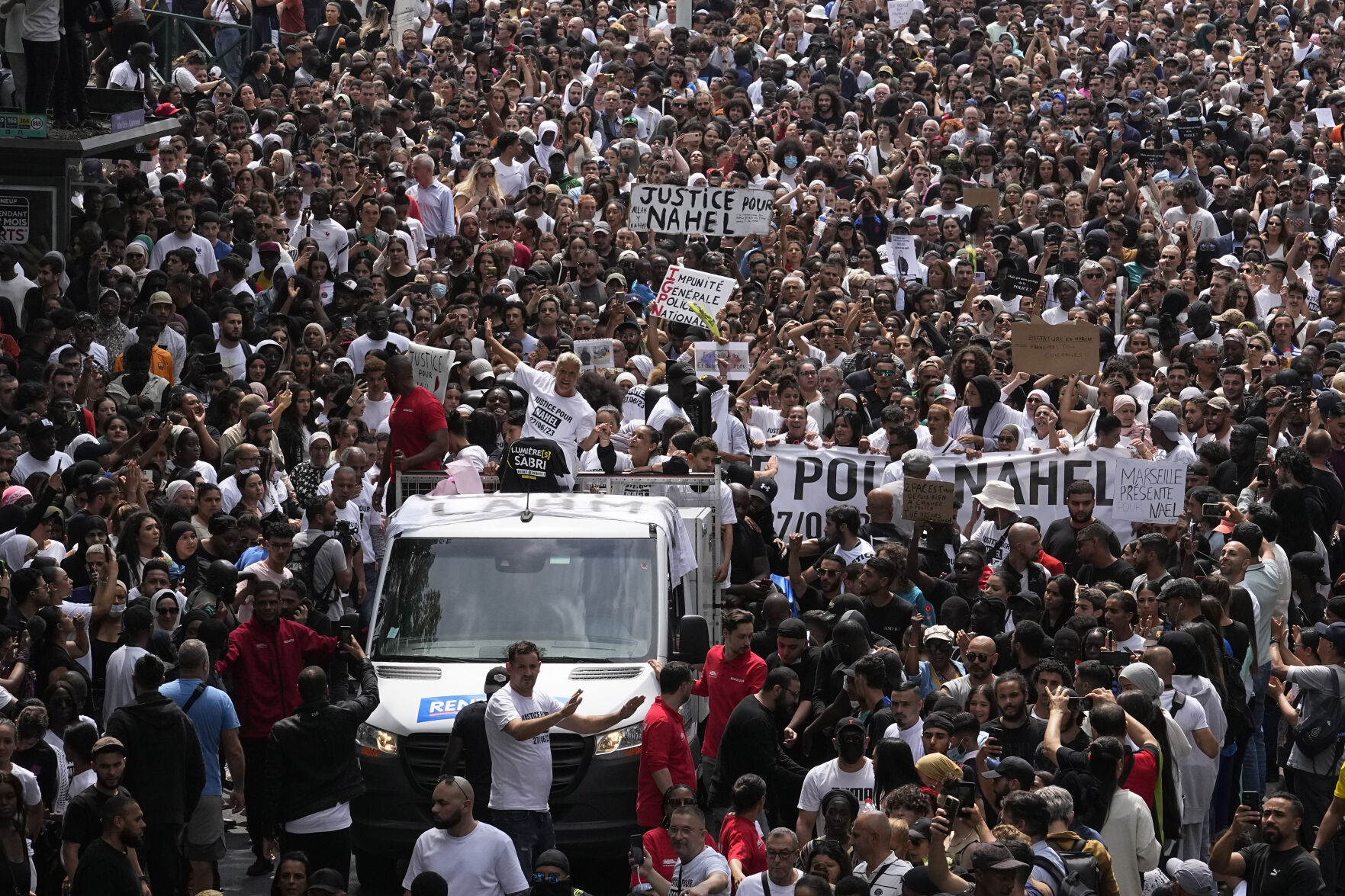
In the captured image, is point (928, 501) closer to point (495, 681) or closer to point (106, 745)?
point (495, 681)

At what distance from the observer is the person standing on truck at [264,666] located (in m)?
12.3

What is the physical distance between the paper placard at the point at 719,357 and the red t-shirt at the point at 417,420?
10.0 ft

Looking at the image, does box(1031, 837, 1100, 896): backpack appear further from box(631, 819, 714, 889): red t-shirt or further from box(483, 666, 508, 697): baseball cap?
box(483, 666, 508, 697): baseball cap

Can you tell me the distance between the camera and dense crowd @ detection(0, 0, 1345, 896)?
35.2ft

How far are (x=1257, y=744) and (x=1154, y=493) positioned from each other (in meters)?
2.72

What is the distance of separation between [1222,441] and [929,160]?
9.23 metres

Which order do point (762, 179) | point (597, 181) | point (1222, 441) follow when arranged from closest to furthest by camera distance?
point (1222, 441), point (597, 181), point (762, 179)

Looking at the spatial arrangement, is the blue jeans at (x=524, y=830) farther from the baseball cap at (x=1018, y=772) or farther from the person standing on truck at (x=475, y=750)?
the baseball cap at (x=1018, y=772)

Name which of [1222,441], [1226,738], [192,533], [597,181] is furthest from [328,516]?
[597,181]

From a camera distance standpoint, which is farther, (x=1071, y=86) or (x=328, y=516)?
(x=1071, y=86)

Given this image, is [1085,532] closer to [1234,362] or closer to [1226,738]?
[1226,738]

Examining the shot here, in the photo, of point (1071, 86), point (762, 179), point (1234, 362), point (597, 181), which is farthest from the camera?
point (1071, 86)

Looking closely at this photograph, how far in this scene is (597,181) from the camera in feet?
74.1

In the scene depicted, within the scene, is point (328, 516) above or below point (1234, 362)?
below
